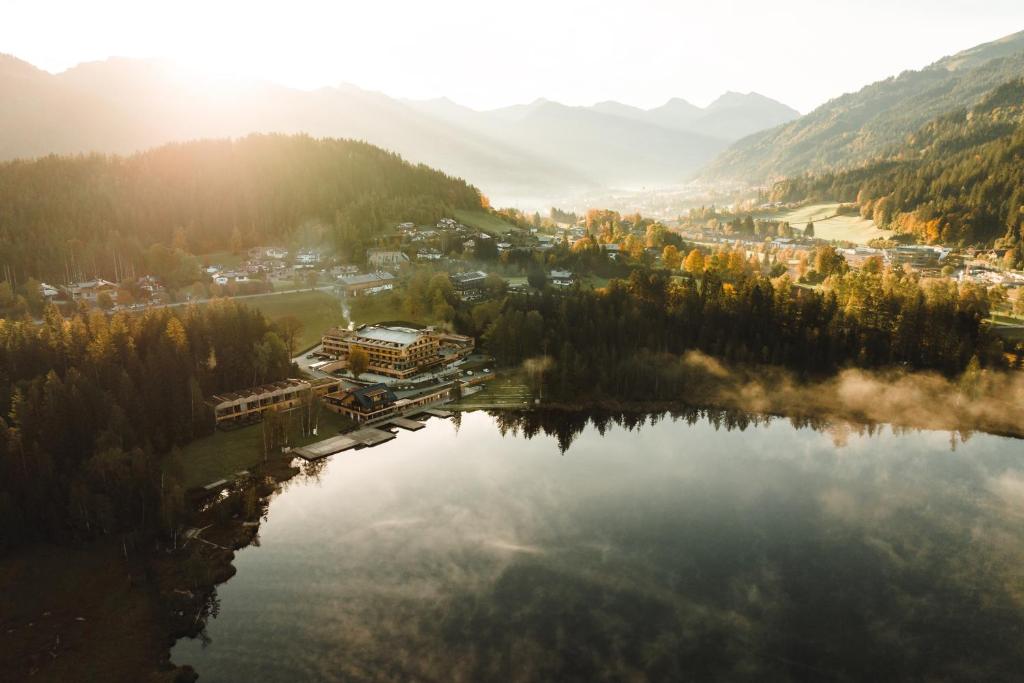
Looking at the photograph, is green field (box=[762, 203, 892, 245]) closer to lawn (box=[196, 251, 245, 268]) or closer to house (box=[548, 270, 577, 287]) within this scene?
house (box=[548, 270, 577, 287])

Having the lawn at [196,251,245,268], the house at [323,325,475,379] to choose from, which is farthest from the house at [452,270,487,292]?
the lawn at [196,251,245,268]

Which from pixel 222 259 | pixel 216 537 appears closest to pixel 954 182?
pixel 222 259

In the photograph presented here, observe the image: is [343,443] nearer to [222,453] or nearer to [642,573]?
[222,453]

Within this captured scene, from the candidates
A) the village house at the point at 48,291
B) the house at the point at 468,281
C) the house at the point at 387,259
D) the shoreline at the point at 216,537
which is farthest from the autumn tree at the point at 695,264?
the village house at the point at 48,291

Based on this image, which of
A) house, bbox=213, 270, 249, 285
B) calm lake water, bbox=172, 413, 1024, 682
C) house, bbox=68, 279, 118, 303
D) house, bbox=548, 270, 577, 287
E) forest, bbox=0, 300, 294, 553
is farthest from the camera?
house, bbox=548, 270, 577, 287

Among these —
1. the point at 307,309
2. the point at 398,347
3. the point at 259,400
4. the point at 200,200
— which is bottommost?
the point at 259,400

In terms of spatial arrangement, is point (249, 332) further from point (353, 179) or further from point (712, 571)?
point (353, 179)
